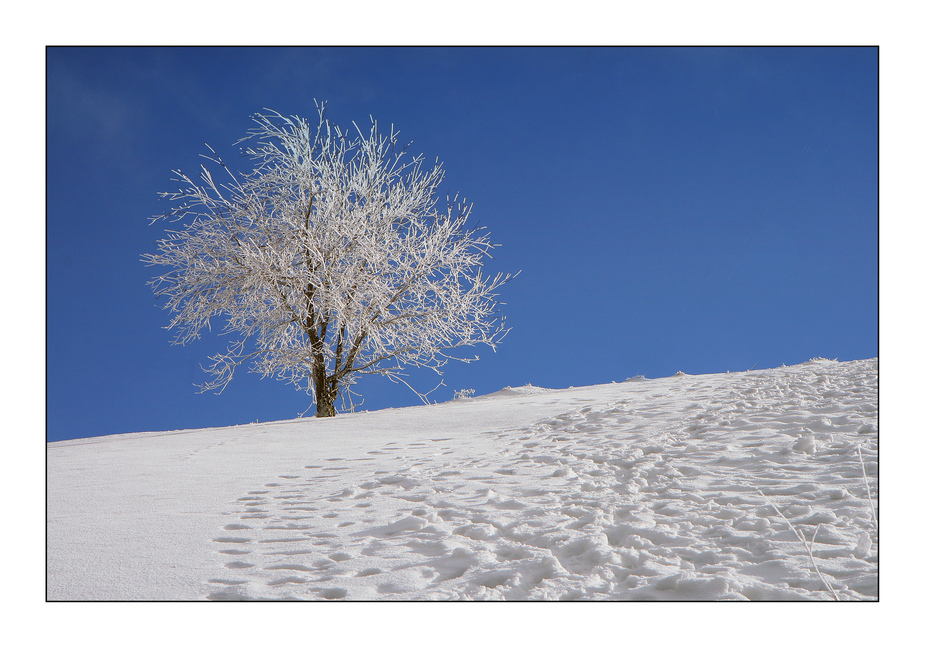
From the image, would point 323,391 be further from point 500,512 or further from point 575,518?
point 575,518

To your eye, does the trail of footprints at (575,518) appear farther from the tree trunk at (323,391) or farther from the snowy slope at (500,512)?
the tree trunk at (323,391)

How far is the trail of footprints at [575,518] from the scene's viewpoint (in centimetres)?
213

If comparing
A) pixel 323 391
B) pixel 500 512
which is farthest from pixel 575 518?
pixel 323 391

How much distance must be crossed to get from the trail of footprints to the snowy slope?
10 mm

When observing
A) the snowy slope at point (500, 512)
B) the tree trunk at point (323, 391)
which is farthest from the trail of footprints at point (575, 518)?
the tree trunk at point (323, 391)

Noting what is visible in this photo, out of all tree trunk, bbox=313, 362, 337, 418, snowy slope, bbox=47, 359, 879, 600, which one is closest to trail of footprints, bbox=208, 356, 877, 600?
snowy slope, bbox=47, 359, 879, 600

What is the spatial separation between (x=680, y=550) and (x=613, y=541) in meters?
0.27

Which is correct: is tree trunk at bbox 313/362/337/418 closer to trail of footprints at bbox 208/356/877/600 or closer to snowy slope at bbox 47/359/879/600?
snowy slope at bbox 47/359/879/600

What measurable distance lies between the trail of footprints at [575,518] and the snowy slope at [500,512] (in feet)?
0.03

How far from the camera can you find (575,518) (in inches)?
109

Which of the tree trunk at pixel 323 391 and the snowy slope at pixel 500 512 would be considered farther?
the tree trunk at pixel 323 391
